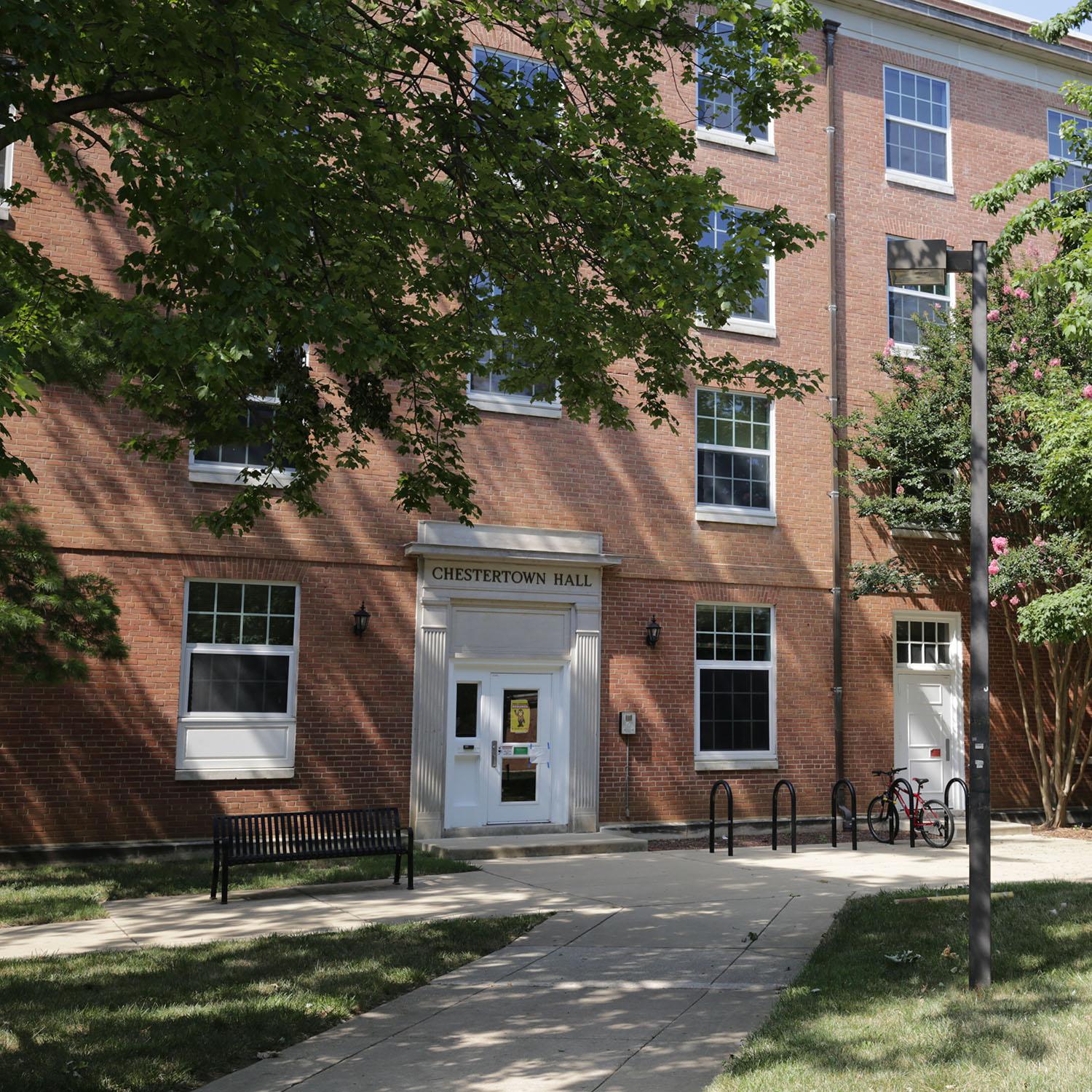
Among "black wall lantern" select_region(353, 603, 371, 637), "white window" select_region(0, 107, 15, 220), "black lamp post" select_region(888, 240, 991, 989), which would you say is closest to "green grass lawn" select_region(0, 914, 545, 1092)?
"black lamp post" select_region(888, 240, 991, 989)

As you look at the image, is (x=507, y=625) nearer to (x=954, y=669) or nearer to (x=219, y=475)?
(x=219, y=475)

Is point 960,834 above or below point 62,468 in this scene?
below

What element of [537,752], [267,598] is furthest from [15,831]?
[537,752]

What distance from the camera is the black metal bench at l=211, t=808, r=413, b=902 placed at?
35.1ft

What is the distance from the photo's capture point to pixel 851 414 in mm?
18078

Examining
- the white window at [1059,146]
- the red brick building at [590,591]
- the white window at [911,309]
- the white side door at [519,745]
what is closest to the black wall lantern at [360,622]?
the red brick building at [590,591]

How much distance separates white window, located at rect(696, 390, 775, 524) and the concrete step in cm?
483

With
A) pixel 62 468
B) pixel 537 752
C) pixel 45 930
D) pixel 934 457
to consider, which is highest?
pixel 934 457

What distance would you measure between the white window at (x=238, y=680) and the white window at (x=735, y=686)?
5845mm

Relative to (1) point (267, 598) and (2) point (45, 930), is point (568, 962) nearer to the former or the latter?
(2) point (45, 930)

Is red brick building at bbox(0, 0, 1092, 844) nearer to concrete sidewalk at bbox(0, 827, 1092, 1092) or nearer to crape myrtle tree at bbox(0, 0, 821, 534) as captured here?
concrete sidewalk at bbox(0, 827, 1092, 1092)

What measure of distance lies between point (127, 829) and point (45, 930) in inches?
164

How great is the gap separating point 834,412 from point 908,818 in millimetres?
6078

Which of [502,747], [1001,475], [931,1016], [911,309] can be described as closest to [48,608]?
[502,747]
